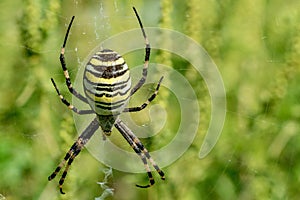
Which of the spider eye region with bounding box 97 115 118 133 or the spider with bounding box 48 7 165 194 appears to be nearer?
the spider with bounding box 48 7 165 194

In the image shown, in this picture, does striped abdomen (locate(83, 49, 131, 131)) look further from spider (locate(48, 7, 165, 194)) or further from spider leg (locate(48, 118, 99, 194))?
spider leg (locate(48, 118, 99, 194))

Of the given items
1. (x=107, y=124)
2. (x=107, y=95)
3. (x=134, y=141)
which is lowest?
(x=134, y=141)

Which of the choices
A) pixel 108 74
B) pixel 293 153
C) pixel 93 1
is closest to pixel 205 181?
pixel 293 153

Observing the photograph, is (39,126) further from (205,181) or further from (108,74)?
(205,181)

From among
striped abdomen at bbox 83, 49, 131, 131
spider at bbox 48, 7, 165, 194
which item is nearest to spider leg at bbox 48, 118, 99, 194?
spider at bbox 48, 7, 165, 194

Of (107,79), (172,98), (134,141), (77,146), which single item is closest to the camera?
(107,79)

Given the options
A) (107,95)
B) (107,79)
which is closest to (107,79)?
(107,79)

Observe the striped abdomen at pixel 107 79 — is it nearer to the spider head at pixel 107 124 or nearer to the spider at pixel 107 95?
the spider at pixel 107 95

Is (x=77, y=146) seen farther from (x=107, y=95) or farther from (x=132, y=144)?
(x=107, y=95)
